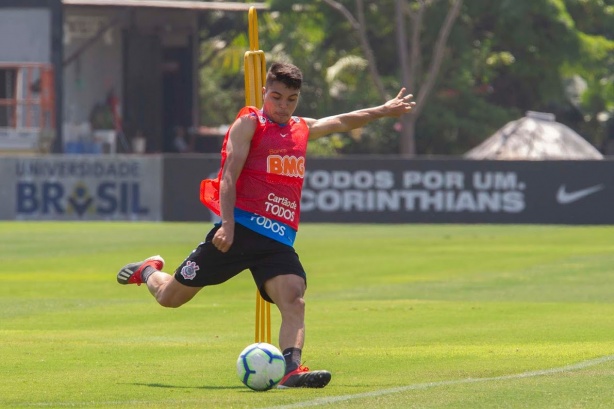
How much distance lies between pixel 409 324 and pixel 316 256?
34.7ft

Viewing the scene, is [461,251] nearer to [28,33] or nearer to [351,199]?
[351,199]

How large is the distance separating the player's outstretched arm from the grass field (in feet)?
5.08

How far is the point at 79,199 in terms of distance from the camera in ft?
118

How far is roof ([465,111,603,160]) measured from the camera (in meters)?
42.8

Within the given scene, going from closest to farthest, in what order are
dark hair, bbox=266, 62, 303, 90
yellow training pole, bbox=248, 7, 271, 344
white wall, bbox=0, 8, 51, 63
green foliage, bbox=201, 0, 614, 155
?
dark hair, bbox=266, 62, 303, 90
yellow training pole, bbox=248, 7, 271, 344
white wall, bbox=0, 8, 51, 63
green foliage, bbox=201, 0, 614, 155

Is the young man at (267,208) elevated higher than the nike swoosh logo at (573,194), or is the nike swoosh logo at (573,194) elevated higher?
the young man at (267,208)

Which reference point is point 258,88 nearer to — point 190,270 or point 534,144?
point 190,270

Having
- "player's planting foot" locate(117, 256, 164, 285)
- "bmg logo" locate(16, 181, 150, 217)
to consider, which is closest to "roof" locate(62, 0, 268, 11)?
"bmg logo" locate(16, 181, 150, 217)

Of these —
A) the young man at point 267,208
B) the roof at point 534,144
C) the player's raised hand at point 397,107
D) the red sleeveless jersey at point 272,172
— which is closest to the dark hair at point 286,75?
Result: the young man at point 267,208

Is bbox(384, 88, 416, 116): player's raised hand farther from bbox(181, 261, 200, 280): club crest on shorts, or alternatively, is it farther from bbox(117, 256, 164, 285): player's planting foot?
bbox(117, 256, 164, 285): player's planting foot

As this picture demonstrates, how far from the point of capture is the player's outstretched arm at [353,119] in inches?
387

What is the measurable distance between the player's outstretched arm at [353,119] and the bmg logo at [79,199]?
2602cm

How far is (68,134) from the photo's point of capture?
Result: 49281 mm

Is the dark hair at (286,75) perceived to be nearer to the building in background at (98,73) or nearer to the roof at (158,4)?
the building in background at (98,73)
